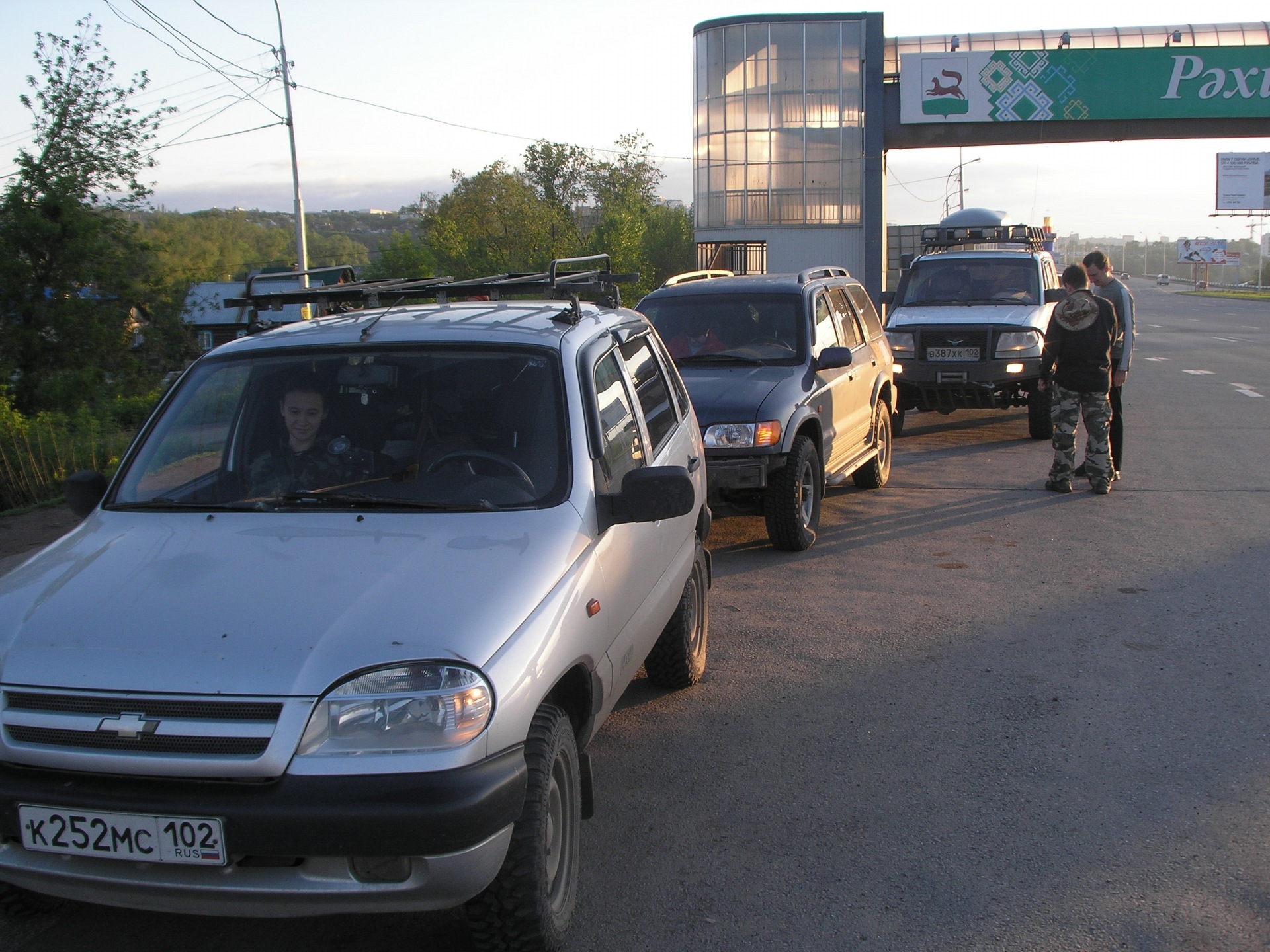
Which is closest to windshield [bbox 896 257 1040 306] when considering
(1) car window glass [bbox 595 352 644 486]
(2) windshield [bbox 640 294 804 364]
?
(2) windshield [bbox 640 294 804 364]

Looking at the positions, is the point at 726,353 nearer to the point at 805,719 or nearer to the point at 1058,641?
the point at 1058,641

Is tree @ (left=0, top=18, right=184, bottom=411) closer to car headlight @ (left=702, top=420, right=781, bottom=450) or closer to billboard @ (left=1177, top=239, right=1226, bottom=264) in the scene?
car headlight @ (left=702, top=420, right=781, bottom=450)

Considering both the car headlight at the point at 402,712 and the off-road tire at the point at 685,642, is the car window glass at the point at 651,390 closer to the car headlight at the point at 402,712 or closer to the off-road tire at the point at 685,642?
the off-road tire at the point at 685,642

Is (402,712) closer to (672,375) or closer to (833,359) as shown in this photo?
(672,375)

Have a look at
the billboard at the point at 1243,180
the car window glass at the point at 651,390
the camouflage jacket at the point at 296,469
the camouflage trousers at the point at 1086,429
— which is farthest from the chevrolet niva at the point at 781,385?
the billboard at the point at 1243,180

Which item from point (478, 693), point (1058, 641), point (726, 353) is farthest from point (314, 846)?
point (726, 353)

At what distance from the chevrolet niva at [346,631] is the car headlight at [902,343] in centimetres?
931

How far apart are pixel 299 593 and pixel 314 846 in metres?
0.70

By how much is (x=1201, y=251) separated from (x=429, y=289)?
12146 cm

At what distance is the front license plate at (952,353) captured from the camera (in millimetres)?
12859

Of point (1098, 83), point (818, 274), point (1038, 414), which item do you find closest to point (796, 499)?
point (818, 274)

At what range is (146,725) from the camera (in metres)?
2.67

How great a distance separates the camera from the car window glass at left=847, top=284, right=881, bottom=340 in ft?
32.9

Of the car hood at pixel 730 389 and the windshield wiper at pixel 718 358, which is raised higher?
the windshield wiper at pixel 718 358
